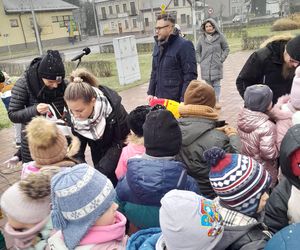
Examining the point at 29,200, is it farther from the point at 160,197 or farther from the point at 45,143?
the point at 160,197

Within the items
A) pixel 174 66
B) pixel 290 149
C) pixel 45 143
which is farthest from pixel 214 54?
pixel 290 149

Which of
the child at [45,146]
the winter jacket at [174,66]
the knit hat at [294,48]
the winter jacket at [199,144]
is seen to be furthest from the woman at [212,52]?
the child at [45,146]

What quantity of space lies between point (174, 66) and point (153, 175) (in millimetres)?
2186

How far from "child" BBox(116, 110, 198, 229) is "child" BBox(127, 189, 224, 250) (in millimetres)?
431

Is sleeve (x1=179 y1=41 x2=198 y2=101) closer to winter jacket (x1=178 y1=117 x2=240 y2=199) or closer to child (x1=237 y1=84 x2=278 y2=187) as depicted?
child (x1=237 y1=84 x2=278 y2=187)

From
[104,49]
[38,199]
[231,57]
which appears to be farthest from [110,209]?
[104,49]

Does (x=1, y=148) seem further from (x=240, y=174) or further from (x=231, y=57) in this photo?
(x=231, y=57)

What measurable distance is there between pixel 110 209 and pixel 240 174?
25.0 inches

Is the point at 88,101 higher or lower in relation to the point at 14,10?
lower

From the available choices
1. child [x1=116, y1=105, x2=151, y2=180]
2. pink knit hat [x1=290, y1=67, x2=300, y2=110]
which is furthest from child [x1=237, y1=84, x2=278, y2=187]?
child [x1=116, y1=105, x2=151, y2=180]

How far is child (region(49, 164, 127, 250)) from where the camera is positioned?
1499mm

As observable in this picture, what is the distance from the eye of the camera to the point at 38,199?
173cm

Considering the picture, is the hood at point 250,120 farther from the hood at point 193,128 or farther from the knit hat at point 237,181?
the knit hat at point 237,181

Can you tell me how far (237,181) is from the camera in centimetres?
155
